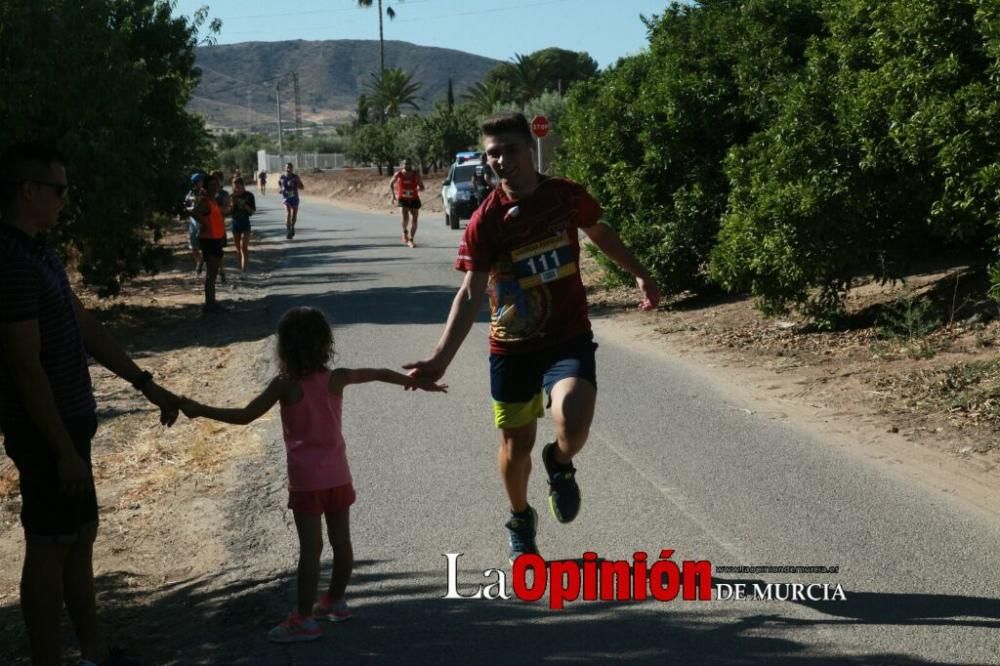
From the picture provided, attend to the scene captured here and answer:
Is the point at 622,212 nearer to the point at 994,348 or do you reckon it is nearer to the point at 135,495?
the point at 994,348

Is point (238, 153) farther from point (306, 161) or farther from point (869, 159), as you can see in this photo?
point (869, 159)

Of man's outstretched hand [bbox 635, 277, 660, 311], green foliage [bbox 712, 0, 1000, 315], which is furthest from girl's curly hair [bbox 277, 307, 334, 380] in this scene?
green foliage [bbox 712, 0, 1000, 315]

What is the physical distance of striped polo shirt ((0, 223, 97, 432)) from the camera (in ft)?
14.9

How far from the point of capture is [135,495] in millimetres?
8562

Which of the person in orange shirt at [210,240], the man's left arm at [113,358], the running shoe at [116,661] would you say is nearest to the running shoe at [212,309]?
the person in orange shirt at [210,240]

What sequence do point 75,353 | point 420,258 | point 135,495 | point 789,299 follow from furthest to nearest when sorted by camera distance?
1. point 420,258
2. point 789,299
3. point 135,495
4. point 75,353

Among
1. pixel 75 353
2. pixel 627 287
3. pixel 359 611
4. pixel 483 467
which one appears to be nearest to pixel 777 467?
pixel 483 467

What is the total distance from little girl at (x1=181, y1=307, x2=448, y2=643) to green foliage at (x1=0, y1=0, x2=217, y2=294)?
36.0 ft

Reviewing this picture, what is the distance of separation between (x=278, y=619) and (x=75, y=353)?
150 centimetres

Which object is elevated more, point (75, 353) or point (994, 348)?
point (75, 353)

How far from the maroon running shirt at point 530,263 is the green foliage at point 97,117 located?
10656 millimetres

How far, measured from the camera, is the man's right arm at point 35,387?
14.8ft

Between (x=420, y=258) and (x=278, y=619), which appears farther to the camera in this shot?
(x=420, y=258)

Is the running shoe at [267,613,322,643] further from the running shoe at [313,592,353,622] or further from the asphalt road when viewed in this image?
the running shoe at [313,592,353,622]
